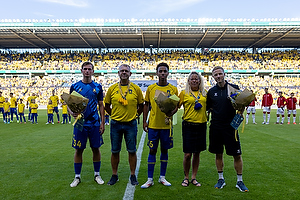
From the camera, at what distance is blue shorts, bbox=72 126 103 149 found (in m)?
3.96

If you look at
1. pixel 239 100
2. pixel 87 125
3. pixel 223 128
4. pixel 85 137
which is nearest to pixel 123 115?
pixel 87 125

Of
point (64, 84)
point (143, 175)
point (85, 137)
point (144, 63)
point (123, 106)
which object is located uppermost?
point (144, 63)

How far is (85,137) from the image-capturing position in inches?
157

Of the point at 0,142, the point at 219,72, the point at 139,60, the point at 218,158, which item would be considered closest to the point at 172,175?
the point at 218,158

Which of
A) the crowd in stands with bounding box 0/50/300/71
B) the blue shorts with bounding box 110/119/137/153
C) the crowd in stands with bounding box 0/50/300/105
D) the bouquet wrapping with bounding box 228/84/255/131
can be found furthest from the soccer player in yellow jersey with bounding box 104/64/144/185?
the crowd in stands with bounding box 0/50/300/71

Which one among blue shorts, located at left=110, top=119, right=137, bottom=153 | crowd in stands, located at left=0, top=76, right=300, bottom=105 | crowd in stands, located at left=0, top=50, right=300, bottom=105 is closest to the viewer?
blue shorts, located at left=110, top=119, right=137, bottom=153

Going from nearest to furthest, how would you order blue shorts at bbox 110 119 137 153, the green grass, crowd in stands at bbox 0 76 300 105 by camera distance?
the green grass, blue shorts at bbox 110 119 137 153, crowd in stands at bbox 0 76 300 105

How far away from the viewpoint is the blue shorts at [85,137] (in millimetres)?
3961

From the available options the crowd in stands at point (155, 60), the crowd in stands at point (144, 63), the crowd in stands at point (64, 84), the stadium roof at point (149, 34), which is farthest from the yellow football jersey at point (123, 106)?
the crowd in stands at point (155, 60)

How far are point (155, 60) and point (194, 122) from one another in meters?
34.6

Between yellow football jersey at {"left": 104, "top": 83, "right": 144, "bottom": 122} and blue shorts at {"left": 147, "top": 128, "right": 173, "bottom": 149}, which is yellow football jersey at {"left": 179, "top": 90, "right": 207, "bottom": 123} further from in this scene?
yellow football jersey at {"left": 104, "top": 83, "right": 144, "bottom": 122}

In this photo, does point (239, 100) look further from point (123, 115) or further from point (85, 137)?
point (85, 137)

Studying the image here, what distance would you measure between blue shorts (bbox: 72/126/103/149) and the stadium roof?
26.8 m

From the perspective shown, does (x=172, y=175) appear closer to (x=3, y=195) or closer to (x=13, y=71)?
(x=3, y=195)
